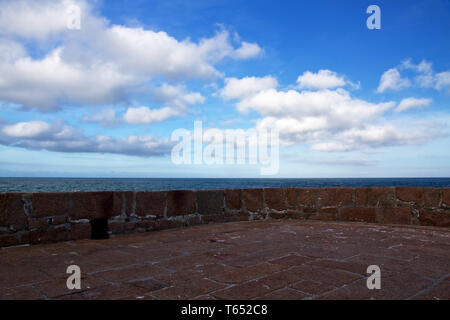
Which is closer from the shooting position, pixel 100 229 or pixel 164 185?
pixel 100 229

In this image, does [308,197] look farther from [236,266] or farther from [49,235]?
[49,235]

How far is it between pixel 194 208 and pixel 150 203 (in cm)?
84

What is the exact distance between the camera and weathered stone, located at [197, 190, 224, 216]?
5.67 meters

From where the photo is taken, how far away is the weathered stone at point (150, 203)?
488 cm

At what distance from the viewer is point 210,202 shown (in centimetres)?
580

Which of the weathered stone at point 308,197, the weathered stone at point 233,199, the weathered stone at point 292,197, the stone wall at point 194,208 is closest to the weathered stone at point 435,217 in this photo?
the stone wall at point 194,208

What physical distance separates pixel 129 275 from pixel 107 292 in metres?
0.40

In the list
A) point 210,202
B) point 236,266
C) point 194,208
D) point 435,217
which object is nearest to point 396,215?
point 435,217

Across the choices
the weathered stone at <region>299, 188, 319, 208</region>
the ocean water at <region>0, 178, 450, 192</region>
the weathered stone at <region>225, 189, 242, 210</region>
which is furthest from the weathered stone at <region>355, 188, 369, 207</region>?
the ocean water at <region>0, 178, 450, 192</region>

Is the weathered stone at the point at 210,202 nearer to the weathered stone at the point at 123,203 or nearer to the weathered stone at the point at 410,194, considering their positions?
the weathered stone at the point at 123,203

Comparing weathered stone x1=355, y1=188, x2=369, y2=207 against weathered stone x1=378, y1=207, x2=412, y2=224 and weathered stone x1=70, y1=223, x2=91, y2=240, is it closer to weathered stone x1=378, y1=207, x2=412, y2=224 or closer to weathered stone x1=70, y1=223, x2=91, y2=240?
weathered stone x1=378, y1=207, x2=412, y2=224

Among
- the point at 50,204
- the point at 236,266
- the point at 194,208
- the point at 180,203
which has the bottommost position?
the point at 236,266
